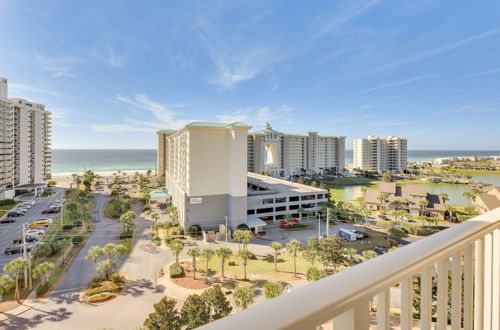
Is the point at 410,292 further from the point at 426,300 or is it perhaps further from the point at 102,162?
the point at 102,162

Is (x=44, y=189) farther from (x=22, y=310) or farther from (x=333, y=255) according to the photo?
(x=333, y=255)

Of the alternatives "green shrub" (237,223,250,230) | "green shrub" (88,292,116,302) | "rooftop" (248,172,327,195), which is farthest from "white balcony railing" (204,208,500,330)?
"rooftop" (248,172,327,195)

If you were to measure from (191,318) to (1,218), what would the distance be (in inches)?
781

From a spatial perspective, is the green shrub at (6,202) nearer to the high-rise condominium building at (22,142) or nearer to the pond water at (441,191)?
the high-rise condominium building at (22,142)

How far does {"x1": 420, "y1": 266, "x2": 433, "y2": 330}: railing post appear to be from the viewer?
793 millimetres

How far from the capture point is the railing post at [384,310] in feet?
2.10

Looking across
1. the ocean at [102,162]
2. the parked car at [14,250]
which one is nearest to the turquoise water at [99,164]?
the ocean at [102,162]

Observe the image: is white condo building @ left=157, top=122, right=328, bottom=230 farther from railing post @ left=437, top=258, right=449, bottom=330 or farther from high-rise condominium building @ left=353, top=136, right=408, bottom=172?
high-rise condominium building @ left=353, top=136, right=408, bottom=172

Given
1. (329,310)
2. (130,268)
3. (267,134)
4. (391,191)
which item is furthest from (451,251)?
(267,134)

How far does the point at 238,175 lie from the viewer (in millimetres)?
16594

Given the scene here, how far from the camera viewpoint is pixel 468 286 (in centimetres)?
110

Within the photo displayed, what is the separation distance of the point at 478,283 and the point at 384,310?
86 cm

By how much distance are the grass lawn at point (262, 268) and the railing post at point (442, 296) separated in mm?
10068

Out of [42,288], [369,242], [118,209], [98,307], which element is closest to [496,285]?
[98,307]
